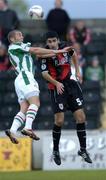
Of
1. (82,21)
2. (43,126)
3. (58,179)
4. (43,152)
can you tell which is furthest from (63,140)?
(82,21)

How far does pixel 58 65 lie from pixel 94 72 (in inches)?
247

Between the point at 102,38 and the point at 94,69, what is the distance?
52.6 inches

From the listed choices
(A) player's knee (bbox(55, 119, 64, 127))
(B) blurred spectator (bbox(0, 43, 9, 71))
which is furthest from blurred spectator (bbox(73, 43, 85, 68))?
(A) player's knee (bbox(55, 119, 64, 127))

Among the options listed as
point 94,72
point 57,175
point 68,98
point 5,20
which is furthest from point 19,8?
point 68,98

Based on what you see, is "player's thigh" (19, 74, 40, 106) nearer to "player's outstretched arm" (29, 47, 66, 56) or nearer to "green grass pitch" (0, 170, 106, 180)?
"player's outstretched arm" (29, 47, 66, 56)

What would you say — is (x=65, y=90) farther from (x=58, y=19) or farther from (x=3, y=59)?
(x=58, y=19)

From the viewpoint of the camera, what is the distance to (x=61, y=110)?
1498 cm

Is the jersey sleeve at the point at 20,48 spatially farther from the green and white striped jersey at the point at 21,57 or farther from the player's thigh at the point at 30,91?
the player's thigh at the point at 30,91

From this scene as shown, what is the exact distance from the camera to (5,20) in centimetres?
2175

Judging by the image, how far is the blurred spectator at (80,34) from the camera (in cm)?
2150

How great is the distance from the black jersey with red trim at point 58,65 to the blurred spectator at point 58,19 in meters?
6.46

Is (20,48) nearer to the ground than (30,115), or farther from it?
farther from it

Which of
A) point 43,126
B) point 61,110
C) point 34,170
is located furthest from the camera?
point 43,126

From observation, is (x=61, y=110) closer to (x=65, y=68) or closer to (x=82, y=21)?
(x=65, y=68)
